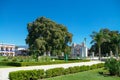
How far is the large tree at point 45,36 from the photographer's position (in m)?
54.1

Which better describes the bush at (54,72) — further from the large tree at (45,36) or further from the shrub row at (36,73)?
the large tree at (45,36)

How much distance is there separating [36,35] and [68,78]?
141 ft

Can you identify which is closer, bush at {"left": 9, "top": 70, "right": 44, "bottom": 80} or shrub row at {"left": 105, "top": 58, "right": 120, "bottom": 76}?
bush at {"left": 9, "top": 70, "right": 44, "bottom": 80}

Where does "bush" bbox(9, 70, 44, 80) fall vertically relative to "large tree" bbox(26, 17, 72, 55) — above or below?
below

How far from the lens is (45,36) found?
56062 mm

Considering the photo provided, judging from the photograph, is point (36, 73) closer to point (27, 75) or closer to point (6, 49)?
point (27, 75)

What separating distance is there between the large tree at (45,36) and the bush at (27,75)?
37.9m

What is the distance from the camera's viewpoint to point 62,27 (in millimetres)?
60188

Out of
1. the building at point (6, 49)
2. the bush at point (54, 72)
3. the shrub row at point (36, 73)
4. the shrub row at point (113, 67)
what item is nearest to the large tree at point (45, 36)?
the shrub row at point (113, 67)

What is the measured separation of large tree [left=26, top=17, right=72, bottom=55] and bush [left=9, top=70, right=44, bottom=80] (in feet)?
124

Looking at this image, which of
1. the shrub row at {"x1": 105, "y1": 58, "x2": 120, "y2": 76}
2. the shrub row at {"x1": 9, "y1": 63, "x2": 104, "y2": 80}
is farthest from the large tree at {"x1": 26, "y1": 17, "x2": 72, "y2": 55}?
the shrub row at {"x1": 9, "y1": 63, "x2": 104, "y2": 80}

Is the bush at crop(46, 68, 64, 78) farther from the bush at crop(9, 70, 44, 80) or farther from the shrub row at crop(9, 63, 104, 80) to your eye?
the bush at crop(9, 70, 44, 80)

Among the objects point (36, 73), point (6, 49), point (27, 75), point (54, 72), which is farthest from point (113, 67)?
point (6, 49)

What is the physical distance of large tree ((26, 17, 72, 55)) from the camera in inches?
2130
